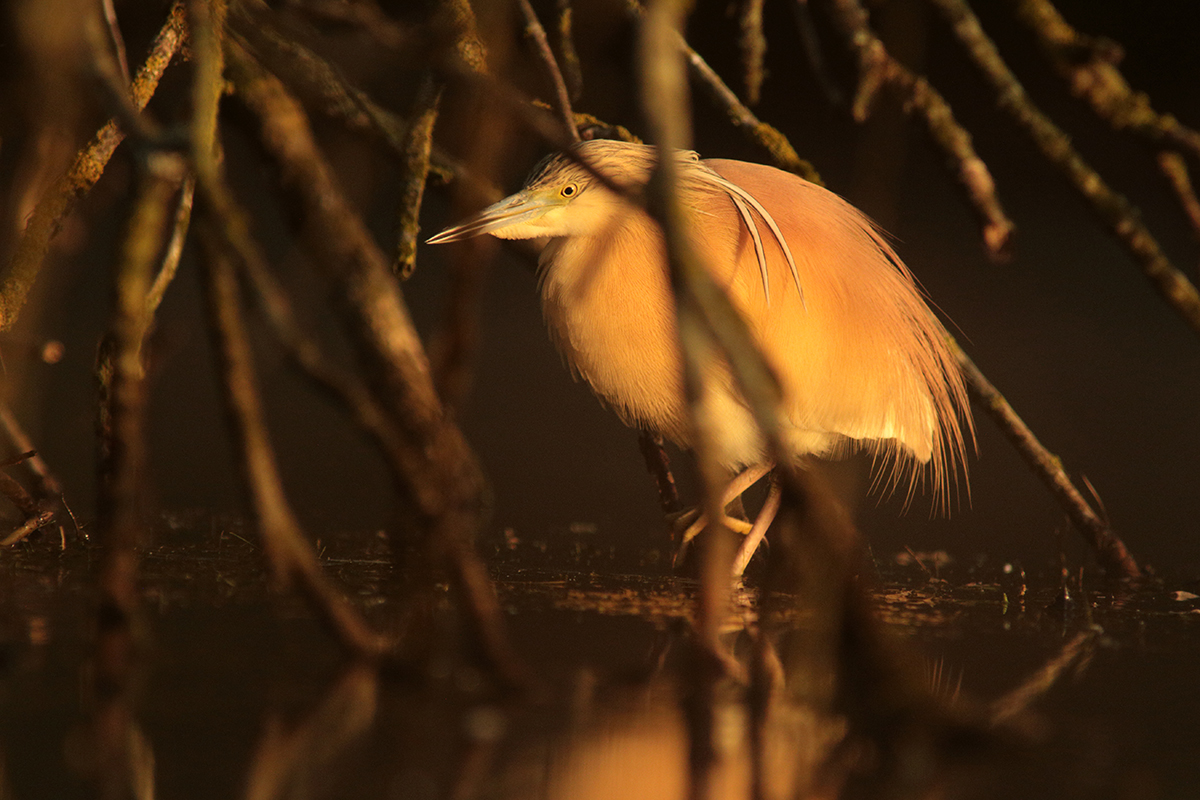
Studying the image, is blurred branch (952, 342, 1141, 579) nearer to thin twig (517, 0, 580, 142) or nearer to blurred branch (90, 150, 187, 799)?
thin twig (517, 0, 580, 142)

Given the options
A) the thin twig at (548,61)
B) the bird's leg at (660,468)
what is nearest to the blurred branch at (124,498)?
the thin twig at (548,61)

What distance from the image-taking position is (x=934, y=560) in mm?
2100

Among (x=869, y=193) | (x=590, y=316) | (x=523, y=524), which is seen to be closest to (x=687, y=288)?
(x=590, y=316)

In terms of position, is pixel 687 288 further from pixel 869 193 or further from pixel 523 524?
pixel 869 193

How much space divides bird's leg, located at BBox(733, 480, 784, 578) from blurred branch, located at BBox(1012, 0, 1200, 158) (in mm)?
955

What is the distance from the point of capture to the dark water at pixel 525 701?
79cm

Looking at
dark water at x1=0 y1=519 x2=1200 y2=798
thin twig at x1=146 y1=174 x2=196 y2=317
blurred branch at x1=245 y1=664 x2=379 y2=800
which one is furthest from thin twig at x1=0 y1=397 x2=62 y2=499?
blurred branch at x1=245 y1=664 x2=379 y2=800

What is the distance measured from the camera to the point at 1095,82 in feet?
3.56

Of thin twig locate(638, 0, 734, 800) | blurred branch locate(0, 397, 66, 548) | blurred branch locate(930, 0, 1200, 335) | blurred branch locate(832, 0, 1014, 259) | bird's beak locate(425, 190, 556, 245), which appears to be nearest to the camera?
thin twig locate(638, 0, 734, 800)

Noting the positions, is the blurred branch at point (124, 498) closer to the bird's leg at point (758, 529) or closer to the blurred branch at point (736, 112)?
the blurred branch at point (736, 112)

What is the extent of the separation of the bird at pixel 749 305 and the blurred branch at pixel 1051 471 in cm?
8

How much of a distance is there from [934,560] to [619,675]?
3.89 ft

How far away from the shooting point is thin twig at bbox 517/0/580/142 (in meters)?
1.60

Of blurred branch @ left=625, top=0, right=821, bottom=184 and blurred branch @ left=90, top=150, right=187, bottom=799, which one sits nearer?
blurred branch @ left=90, top=150, right=187, bottom=799
